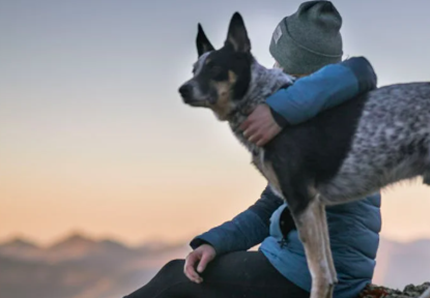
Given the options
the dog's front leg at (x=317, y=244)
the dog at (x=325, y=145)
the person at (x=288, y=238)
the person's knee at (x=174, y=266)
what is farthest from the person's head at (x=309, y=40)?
the person's knee at (x=174, y=266)

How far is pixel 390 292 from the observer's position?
215 inches

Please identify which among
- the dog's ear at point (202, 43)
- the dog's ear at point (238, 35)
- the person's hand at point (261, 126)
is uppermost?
the dog's ear at point (202, 43)

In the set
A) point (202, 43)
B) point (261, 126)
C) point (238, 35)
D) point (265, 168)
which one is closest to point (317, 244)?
point (265, 168)

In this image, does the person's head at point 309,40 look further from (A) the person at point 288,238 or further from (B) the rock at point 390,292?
(B) the rock at point 390,292

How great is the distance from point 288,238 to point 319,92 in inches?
42.1

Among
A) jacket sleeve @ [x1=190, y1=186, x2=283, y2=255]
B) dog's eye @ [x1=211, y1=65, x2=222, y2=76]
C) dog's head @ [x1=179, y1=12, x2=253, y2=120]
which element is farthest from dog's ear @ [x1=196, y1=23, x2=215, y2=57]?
jacket sleeve @ [x1=190, y1=186, x2=283, y2=255]

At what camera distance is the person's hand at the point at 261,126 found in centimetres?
455

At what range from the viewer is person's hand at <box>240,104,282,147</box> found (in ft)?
14.9

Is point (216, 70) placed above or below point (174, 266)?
above

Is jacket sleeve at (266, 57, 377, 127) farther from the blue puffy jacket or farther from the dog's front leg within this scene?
the dog's front leg

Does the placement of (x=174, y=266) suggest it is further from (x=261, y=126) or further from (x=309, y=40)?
(x=309, y=40)

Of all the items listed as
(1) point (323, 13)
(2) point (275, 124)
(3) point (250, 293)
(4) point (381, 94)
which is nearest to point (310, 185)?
(2) point (275, 124)

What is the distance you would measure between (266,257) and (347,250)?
53cm

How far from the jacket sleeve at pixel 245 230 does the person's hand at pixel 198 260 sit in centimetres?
5
